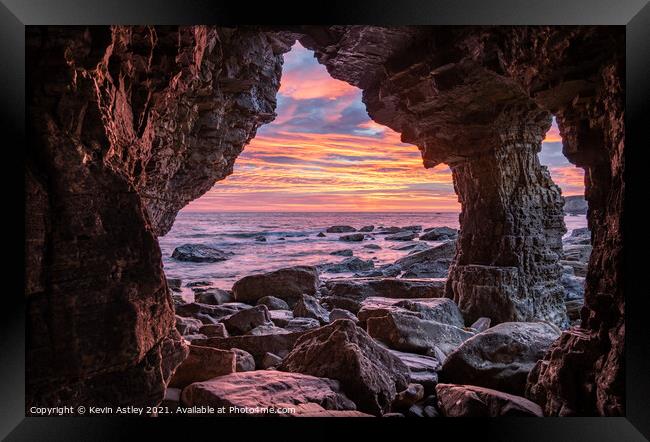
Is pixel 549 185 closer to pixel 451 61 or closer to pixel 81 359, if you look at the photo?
pixel 451 61

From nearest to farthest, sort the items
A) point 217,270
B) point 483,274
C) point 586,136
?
point 586,136
point 483,274
point 217,270

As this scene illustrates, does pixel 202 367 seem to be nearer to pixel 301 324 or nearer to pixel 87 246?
pixel 87 246

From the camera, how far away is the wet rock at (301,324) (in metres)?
8.49

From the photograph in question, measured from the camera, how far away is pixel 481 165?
980 cm

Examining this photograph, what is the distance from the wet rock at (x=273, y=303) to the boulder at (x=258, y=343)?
13.3 ft

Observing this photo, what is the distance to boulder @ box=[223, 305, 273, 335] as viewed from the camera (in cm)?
767

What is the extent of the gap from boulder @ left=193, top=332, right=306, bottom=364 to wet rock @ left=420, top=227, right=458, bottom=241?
74.8 feet

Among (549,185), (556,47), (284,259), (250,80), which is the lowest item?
(284,259)

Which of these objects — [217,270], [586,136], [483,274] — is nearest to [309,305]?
[483,274]

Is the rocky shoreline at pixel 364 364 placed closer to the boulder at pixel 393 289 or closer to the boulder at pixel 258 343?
the boulder at pixel 258 343

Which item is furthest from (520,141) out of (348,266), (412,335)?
(348,266)

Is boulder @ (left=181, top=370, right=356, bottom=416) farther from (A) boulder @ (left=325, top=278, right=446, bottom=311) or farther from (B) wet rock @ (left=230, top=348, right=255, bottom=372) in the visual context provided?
(A) boulder @ (left=325, top=278, right=446, bottom=311)

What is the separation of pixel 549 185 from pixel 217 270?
13.0 meters

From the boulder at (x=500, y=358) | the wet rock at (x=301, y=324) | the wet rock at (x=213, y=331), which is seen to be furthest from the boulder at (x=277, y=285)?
the boulder at (x=500, y=358)
